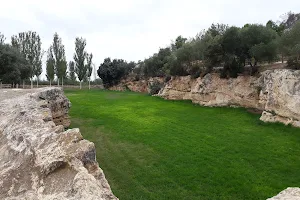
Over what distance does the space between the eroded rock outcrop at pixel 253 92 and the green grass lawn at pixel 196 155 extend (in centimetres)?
110

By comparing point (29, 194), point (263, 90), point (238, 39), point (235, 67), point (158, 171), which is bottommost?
point (158, 171)

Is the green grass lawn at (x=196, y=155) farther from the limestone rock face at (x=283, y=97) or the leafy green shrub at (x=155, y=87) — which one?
A: the leafy green shrub at (x=155, y=87)

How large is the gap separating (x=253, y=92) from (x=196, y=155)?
11622mm

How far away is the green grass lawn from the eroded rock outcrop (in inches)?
43.2

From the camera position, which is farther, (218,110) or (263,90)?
(218,110)

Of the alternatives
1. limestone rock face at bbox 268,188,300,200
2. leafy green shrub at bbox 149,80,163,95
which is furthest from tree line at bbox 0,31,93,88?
limestone rock face at bbox 268,188,300,200

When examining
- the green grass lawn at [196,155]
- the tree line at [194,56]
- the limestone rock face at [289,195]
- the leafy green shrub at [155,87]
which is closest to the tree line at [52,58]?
the tree line at [194,56]

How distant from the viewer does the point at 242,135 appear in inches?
578

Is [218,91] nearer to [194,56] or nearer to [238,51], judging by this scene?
[238,51]

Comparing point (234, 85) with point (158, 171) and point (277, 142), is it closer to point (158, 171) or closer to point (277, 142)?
point (277, 142)

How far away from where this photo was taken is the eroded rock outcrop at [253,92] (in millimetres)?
15727

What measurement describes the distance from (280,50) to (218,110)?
21.6 ft

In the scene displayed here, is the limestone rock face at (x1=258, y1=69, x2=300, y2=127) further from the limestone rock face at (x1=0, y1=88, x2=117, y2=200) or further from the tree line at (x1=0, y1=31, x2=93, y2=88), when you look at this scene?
the tree line at (x1=0, y1=31, x2=93, y2=88)

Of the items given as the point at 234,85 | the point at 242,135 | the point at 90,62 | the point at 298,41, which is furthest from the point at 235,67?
the point at 90,62
